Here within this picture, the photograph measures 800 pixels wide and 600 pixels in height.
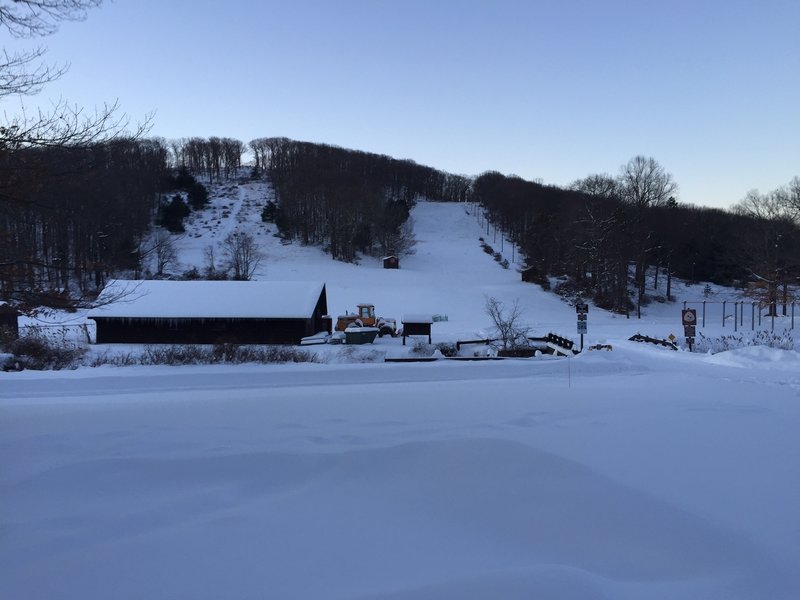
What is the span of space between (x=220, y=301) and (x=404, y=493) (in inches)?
993

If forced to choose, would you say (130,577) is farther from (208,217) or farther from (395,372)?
(208,217)

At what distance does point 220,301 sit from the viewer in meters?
28.2

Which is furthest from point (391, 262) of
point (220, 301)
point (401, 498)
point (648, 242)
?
point (401, 498)

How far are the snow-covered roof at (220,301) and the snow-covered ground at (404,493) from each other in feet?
56.4

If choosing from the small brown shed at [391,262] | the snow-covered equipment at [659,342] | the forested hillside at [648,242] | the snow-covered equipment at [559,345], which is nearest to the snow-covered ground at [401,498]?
the snow-covered equipment at [559,345]

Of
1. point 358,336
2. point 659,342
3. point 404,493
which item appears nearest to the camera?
point 404,493

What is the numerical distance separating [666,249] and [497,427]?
204 feet

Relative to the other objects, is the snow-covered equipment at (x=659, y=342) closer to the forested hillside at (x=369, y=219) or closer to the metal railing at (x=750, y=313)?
the metal railing at (x=750, y=313)

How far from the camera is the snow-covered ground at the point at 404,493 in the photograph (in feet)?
12.1

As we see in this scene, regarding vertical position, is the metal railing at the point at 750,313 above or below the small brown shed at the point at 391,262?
below

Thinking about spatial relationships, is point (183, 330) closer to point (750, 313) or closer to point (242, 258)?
point (242, 258)

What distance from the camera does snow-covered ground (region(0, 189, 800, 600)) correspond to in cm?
369

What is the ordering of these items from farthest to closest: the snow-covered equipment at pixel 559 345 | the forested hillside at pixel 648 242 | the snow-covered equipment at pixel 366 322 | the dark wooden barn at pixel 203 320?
the forested hillside at pixel 648 242
the snow-covered equipment at pixel 366 322
the dark wooden barn at pixel 203 320
the snow-covered equipment at pixel 559 345

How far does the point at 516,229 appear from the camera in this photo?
83.8 metres
